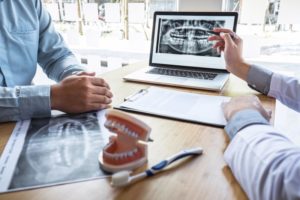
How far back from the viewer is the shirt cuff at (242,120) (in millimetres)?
575

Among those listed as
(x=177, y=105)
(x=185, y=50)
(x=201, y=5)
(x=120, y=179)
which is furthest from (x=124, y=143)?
(x=201, y=5)

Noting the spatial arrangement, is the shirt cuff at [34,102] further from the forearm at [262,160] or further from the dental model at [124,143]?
the forearm at [262,160]

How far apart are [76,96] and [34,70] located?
0.48 meters

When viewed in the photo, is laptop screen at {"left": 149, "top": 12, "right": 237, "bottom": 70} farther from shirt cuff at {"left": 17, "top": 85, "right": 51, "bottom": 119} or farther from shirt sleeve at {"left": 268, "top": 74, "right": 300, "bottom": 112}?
shirt cuff at {"left": 17, "top": 85, "right": 51, "bottom": 119}

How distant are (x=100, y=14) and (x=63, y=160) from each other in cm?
202

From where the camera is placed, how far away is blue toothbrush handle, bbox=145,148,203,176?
0.49m

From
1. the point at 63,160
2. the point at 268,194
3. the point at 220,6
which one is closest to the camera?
the point at 268,194

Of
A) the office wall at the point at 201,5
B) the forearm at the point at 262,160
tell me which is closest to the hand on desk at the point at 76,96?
the forearm at the point at 262,160

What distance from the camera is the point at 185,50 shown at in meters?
1.14

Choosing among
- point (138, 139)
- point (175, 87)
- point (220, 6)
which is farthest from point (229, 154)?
point (220, 6)

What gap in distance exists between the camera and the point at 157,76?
42.1 inches

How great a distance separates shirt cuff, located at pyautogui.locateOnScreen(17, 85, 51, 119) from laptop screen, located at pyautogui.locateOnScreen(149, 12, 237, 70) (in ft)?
1.89

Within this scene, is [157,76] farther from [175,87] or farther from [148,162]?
[148,162]

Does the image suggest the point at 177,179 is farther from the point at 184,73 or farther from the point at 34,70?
the point at 34,70
